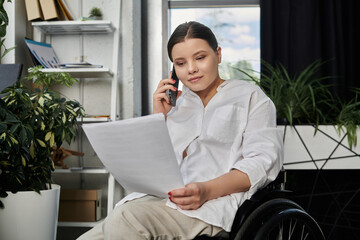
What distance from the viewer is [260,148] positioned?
1163 mm

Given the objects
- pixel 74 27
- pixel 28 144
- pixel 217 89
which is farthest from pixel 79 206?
pixel 217 89

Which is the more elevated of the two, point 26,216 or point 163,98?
point 163,98

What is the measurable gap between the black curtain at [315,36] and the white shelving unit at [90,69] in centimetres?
110

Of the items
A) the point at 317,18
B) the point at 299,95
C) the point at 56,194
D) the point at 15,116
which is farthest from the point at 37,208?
the point at 317,18

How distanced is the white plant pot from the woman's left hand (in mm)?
1171

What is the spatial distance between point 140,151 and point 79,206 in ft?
5.84

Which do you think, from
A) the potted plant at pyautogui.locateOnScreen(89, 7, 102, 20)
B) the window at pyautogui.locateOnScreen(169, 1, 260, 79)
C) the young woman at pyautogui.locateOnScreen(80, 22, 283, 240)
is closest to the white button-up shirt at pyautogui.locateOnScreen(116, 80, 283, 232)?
the young woman at pyautogui.locateOnScreen(80, 22, 283, 240)

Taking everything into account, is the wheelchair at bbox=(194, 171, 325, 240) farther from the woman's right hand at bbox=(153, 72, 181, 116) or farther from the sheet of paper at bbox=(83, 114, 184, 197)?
the woman's right hand at bbox=(153, 72, 181, 116)

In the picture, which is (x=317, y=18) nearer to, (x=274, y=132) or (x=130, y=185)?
(x=274, y=132)

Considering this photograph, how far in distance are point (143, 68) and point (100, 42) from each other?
16.1 inches

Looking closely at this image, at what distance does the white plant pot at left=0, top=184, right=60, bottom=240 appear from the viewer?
1922mm

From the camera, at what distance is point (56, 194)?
2.09 metres

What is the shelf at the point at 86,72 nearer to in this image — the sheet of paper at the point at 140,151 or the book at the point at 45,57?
the book at the point at 45,57

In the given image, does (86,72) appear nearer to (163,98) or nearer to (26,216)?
(26,216)
